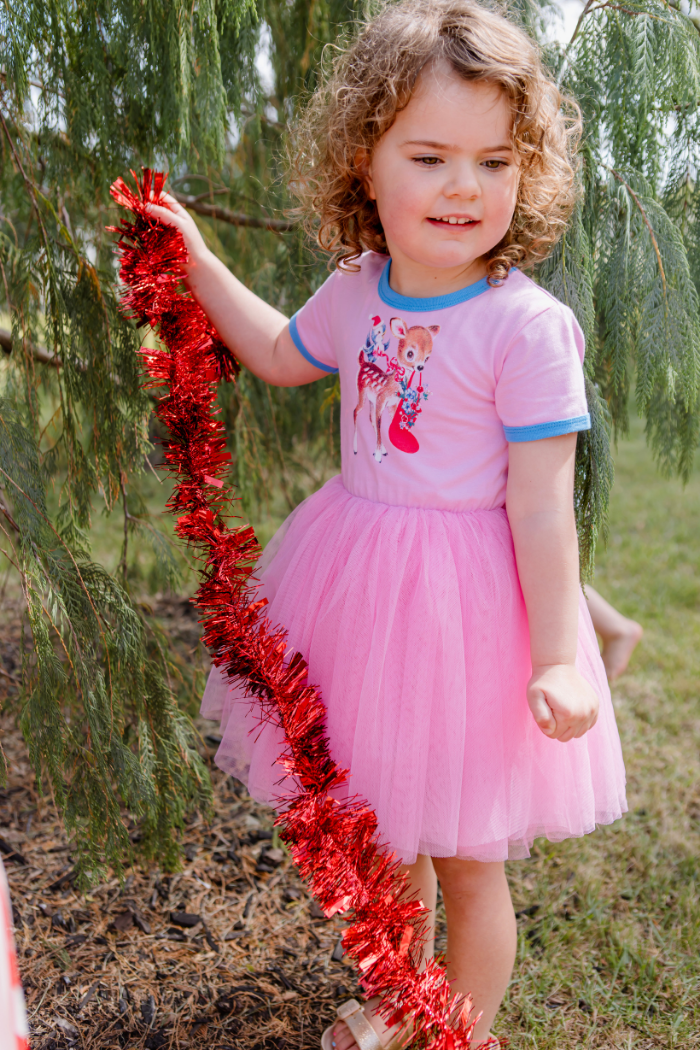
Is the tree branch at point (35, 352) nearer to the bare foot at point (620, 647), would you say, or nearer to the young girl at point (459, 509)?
the young girl at point (459, 509)

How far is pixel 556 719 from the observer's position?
1.16 m

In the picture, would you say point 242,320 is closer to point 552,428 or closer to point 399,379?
point 399,379

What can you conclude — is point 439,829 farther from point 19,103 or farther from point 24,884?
point 19,103

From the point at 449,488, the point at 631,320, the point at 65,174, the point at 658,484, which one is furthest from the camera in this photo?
the point at 658,484

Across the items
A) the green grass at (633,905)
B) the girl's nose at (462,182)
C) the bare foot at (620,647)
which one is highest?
the girl's nose at (462,182)

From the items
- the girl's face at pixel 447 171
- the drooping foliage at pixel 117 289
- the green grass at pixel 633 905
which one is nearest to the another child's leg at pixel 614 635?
the green grass at pixel 633 905

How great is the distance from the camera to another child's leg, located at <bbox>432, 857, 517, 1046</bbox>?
1346 millimetres

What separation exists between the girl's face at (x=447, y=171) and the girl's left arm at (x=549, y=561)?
1.03 feet

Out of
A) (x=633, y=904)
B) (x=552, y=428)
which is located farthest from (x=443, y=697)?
(x=633, y=904)

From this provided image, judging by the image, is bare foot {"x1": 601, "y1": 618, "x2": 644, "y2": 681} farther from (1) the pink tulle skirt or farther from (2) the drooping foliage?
(1) the pink tulle skirt

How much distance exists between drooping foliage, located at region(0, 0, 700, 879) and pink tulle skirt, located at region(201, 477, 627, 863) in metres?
0.29

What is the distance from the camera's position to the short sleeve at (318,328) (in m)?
1.48

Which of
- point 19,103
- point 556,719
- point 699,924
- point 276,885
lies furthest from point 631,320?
point 276,885

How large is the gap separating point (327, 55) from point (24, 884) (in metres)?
1.80
